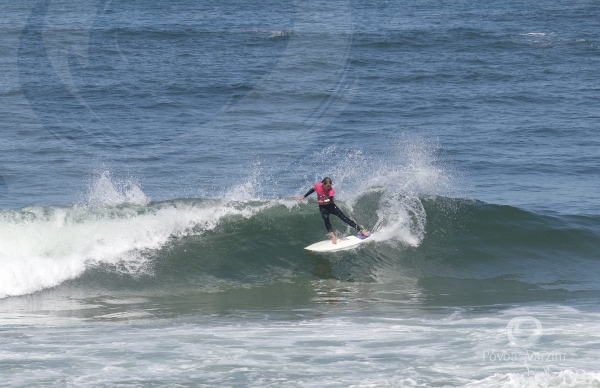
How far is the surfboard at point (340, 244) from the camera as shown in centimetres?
1623

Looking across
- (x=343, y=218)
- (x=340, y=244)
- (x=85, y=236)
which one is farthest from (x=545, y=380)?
(x=85, y=236)

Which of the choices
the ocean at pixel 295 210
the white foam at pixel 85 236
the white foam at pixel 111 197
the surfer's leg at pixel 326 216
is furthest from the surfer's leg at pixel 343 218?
the white foam at pixel 111 197

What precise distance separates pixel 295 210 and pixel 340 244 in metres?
2.03

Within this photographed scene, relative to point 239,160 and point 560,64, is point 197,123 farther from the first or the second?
point 560,64

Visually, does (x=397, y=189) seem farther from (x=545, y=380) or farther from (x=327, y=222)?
(x=545, y=380)

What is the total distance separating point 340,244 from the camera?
1623 centimetres

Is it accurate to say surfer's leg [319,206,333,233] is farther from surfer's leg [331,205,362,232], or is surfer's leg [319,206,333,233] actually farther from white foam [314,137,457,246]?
white foam [314,137,457,246]

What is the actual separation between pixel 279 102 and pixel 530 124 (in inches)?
379

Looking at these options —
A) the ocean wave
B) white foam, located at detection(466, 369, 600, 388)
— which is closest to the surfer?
Answer: the ocean wave

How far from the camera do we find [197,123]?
1188 inches

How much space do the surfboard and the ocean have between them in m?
0.27

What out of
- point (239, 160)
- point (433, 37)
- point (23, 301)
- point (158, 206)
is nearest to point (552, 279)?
point (158, 206)

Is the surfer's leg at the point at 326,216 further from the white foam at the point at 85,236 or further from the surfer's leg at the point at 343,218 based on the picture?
the white foam at the point at 85,236

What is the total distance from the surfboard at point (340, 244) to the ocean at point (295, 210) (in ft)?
0.88
